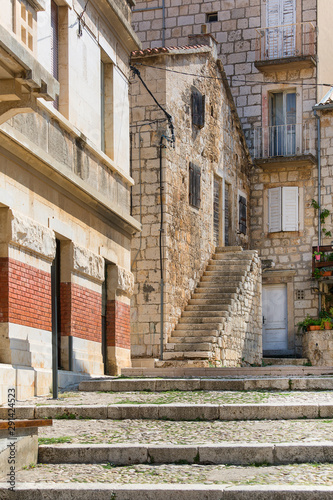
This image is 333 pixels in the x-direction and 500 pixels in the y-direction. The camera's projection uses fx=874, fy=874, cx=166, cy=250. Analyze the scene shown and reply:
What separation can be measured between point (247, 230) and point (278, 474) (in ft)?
66.8

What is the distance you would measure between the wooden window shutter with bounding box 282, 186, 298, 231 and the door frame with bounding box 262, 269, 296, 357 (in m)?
1.38

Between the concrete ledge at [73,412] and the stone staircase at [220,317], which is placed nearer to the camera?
the concrete ledge at [73,412]

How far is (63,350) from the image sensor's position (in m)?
13.0

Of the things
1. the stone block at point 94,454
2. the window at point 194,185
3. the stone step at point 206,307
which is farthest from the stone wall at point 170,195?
the stone block at point 94,454

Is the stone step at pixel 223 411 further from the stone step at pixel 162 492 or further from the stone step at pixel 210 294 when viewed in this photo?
the stone step at pixel 210 294

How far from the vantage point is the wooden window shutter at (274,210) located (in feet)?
87.9

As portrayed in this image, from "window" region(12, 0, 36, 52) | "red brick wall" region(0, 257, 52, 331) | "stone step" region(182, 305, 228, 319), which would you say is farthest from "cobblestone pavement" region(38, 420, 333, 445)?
"stone step" region(182, 305, 228, 319)

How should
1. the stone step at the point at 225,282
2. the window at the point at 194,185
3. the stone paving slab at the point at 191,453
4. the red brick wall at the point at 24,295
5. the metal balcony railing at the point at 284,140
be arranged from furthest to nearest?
the metal balcony railing at the point at 284,140 → the window at the point at 194,185 → the stone step at the point at 225,282 → the red brick wall at the point at 24,295 → the stone paving slab at the point at 191,453

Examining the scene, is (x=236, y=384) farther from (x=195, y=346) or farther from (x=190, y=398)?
(x=195, y=346)

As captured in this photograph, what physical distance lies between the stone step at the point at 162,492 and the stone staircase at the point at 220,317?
12630 mm

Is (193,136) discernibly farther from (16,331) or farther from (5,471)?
(5,471)

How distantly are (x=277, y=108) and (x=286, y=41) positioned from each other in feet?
6.77

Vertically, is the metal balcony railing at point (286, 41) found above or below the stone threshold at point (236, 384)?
above

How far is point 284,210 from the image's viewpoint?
26.7 m
